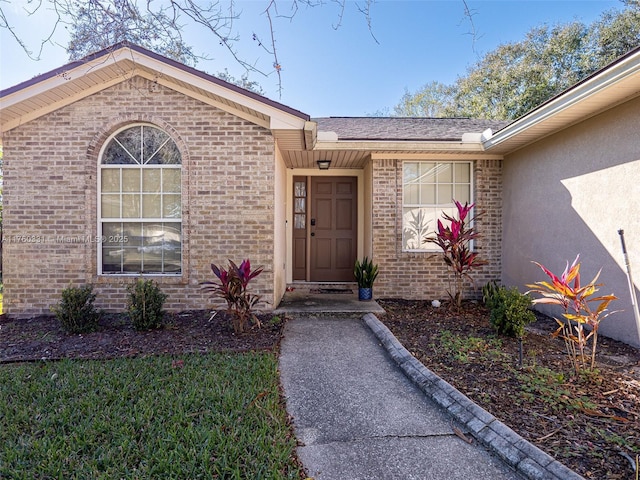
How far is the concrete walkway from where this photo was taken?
2107mm

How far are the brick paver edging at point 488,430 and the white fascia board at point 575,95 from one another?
3647 mm

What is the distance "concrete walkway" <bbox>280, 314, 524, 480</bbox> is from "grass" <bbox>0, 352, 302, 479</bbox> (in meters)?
0.22

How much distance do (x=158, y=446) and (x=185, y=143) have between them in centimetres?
444

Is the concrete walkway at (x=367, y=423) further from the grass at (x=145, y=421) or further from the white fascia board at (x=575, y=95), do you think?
the white fascia board at (x=575, y=95)

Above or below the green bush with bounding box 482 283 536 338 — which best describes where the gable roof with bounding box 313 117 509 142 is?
above

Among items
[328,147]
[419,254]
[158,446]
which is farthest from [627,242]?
[158,446]

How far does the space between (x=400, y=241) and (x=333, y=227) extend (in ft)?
5.77

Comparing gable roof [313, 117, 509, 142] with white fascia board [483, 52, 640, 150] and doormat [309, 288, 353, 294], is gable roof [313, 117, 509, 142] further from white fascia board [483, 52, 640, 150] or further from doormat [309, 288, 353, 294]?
doormat [309, 288, 353, 294]

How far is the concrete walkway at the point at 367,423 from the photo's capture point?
211cm

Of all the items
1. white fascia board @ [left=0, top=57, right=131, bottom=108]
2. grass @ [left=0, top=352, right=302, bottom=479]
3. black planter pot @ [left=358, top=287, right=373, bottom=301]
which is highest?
white fascia board @ [left=0, top=57, right=131, bottom=108]

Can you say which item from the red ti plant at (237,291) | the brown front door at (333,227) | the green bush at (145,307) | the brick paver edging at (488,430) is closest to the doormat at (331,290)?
the brown front door at (333,227)

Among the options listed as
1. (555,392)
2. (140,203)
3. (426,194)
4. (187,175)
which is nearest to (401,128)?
(426,194)

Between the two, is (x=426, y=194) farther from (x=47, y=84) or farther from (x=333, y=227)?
(x=47, y=84)

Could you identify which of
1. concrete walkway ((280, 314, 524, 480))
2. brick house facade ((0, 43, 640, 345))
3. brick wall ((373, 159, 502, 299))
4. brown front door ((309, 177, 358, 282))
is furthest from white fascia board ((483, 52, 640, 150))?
concrete walkway ((280, 314, 524, 480))
